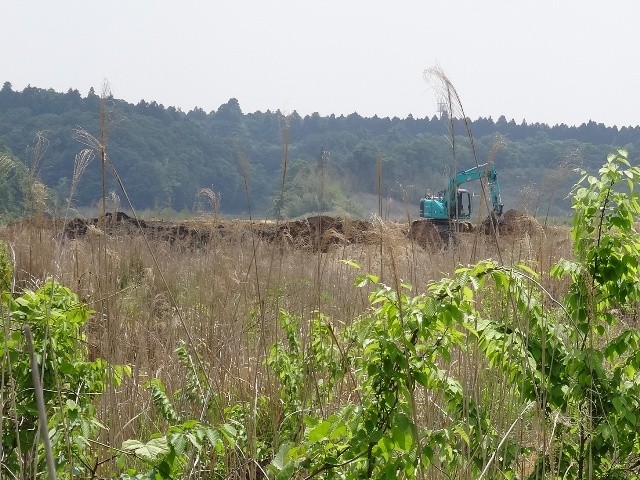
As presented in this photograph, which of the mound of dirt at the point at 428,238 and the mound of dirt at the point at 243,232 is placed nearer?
the mound of dirt at the point at 243,232

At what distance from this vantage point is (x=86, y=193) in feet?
235

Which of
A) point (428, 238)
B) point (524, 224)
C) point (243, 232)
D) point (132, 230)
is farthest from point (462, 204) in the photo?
point (524, 224)

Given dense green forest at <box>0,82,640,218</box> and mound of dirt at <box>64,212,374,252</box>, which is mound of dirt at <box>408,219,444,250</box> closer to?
mound of dirt at <box>64,212,374,252</box>

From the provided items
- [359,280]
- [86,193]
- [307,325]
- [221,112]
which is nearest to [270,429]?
[307,325]

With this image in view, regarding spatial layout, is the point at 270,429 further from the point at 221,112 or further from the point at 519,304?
the point at 221,112

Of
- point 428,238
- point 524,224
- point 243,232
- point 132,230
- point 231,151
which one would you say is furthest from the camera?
point 231,151

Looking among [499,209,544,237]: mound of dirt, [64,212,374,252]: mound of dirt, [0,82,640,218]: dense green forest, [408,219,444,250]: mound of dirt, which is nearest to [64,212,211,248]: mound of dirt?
[64,212,374,252]: mound of dirt

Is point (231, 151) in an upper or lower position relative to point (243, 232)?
upper

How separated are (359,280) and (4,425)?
41.1 inches

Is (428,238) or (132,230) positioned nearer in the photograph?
(132,230)

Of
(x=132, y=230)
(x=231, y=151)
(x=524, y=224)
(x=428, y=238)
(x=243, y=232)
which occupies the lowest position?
(x=428, y=238)

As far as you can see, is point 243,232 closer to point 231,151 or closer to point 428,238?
point 428,238

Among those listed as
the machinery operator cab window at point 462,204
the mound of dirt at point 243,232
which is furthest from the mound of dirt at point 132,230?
the machinery operator cab window at point 462,204

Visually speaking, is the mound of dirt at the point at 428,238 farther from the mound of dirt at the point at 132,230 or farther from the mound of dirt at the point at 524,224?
the mound of dirt at the point at 132,230
